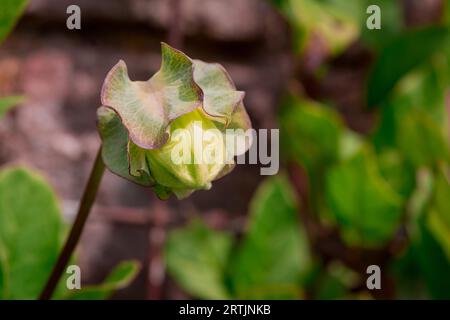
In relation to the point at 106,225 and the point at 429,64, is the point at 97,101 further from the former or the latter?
the point at 429,64

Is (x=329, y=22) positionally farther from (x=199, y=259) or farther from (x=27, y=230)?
(x=27, y=230)

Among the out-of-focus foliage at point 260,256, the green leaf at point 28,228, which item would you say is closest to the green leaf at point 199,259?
the out-of-focus foliage at point 260,256

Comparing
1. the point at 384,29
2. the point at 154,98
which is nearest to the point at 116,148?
the point at 154,98

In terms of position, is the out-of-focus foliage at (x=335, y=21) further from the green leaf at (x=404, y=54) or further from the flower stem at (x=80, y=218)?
the flower stem at (x=80, y=218)

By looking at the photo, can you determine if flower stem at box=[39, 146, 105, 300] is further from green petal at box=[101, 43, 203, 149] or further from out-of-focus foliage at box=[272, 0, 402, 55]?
out-of-focus foliage at box=[272, 0, 402, 55]

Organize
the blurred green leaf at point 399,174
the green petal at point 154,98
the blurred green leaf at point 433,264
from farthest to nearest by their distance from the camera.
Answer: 1. the blurred green leaf at point 399,174
2. the blurred green leaf at point 433,264
3. the green petal at point 154,98

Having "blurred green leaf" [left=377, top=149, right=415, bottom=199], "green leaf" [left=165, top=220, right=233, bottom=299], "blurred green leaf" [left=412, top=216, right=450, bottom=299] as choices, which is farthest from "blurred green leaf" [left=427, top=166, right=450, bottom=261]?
"green leaf" [left=165, top=220, right=233, bottom=299]
